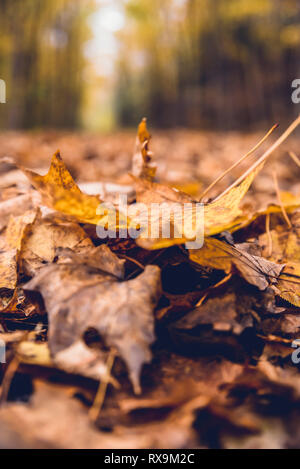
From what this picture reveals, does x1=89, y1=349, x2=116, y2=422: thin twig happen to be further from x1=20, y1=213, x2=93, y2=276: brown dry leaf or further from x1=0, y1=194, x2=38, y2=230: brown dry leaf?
x1=0, y1=194, x2=38, y2=230: brown dry leaf

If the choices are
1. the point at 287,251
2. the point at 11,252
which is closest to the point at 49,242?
the point at 11,252

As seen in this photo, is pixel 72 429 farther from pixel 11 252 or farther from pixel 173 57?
pixel 173 57

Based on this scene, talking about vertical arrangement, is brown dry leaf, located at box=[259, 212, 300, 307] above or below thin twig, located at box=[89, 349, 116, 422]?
above

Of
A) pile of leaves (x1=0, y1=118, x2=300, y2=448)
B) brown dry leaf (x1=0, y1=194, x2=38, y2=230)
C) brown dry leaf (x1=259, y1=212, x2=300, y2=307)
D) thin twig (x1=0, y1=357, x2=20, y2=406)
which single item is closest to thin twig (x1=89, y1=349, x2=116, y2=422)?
pile of leaves (x1=0, y1=118, x2=300, y2=448)

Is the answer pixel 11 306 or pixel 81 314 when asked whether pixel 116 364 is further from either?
pixel 11 306
